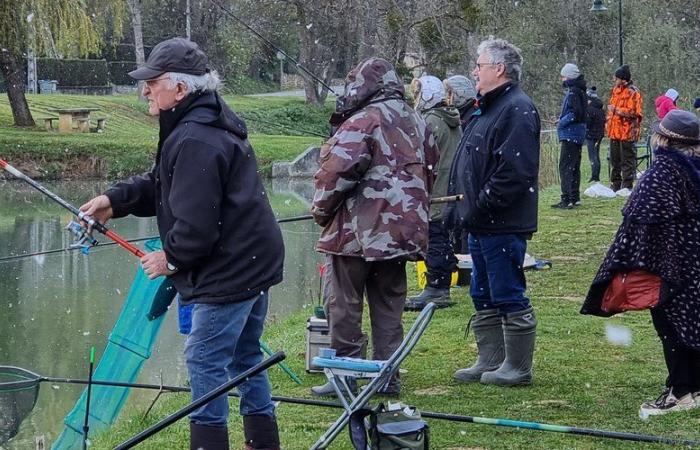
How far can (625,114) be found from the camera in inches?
585

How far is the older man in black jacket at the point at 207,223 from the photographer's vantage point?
404 cm

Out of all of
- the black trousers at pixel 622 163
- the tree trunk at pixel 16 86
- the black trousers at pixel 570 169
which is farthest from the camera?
the tree trunk at pixel 16 86

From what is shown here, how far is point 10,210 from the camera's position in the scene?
776 inches

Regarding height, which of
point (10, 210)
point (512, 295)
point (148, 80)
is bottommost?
point (10, 210)

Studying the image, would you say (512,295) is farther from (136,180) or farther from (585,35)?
(585,35)

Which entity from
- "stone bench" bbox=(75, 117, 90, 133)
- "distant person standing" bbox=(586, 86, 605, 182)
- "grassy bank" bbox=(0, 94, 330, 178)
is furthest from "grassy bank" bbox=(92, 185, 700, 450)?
"stone bench" bbox=(75, 117, 90, 133)

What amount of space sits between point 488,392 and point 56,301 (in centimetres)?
678

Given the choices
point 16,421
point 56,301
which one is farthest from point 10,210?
point 16,421

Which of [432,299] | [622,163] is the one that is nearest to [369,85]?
[432,299]

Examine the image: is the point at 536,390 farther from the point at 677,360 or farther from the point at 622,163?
the point at 622,163

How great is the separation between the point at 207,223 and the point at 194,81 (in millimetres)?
550

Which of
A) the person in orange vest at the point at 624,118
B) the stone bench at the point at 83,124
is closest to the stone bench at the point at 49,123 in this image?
the stone bench at the point at 83,124

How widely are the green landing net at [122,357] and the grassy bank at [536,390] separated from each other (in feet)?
0.46

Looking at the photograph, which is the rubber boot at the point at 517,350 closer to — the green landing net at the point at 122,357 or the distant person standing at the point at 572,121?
the green landing net at the point at 122,357
